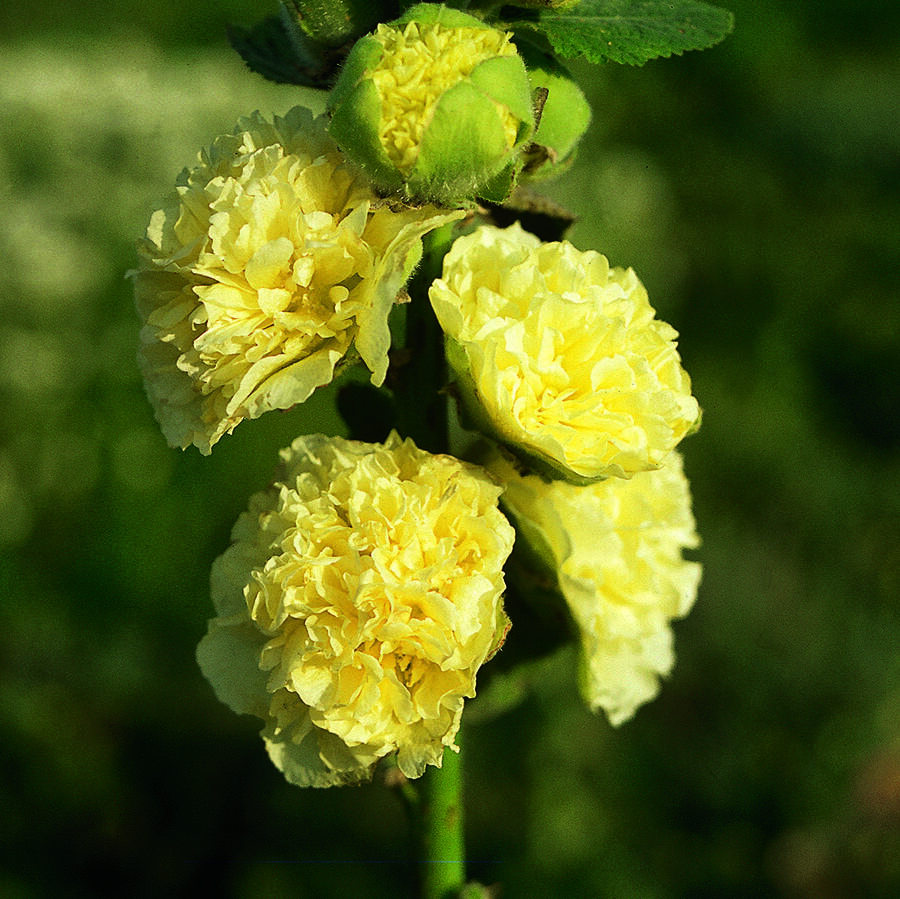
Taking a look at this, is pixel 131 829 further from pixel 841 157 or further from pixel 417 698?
pixel 841 157

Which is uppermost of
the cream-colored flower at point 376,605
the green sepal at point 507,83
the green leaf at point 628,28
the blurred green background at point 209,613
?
the green sepal at point 507,83

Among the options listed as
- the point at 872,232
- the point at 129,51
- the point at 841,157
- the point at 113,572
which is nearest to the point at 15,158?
the point at 129,51

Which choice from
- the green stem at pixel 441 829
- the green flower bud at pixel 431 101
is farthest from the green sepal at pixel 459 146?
the green stem at pixel 441 829

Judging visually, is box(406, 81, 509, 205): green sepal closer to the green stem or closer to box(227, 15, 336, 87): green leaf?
box(227, 15, 336, 87): green leaf

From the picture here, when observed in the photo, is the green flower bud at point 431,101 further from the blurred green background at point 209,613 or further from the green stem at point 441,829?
the blurred green background at point 209,613

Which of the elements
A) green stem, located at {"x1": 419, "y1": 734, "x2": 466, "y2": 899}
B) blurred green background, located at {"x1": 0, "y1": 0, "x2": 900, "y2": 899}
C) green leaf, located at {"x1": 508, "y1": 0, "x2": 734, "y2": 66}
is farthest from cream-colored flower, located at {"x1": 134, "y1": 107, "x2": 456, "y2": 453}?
blurred green background, located at {"x1": 0, "y1": 0, "x2": 900, "y2": 899}
